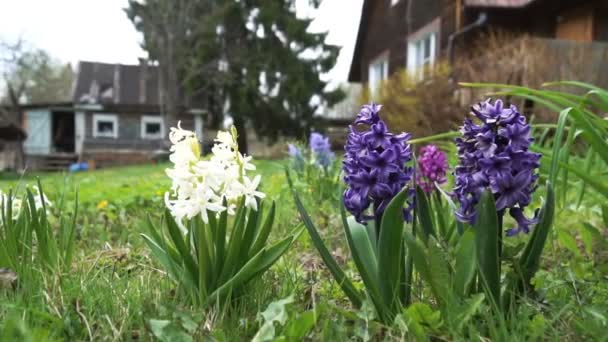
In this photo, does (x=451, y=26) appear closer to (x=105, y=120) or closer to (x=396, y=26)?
(x=396, y=26)

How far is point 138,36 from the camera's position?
73.4 ft

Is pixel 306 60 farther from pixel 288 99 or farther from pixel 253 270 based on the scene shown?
pixel 253 270

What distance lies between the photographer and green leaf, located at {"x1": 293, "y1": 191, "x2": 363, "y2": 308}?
1.21m

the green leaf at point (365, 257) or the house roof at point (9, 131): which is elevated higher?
the house roof at point (9, 131)

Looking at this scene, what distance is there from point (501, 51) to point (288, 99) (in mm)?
14887

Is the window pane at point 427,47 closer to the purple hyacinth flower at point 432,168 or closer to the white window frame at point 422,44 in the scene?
the white window frame at point 422,44

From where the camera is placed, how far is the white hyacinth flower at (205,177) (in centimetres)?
119

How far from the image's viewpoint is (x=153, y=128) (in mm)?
25453

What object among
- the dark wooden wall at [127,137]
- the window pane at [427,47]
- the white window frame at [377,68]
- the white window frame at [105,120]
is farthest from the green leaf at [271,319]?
the white window frame at [105,120]

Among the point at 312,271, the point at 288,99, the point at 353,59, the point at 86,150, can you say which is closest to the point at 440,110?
the point at 312,271

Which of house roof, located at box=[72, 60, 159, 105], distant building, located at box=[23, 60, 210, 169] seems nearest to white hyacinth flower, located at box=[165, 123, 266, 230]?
distant building, located at box=[23, 60, 210, 169]

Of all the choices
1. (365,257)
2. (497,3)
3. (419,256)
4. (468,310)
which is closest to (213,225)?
(365,257)

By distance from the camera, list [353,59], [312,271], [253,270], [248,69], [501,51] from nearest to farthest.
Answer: [253,270], [312,271], [501,51], [353,59], [248,69]

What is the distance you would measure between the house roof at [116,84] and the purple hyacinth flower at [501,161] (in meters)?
25.6
